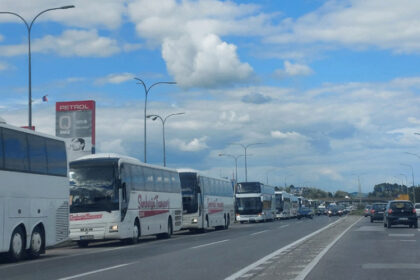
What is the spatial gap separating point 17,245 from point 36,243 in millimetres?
1365

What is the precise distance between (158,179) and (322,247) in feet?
40.4

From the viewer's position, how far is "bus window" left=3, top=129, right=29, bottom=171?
18484 mm

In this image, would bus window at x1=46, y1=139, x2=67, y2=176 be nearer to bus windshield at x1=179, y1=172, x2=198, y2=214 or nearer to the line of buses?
the line of buses

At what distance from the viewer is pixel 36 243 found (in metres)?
20.8

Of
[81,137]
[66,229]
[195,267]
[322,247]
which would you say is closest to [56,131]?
[81,137]

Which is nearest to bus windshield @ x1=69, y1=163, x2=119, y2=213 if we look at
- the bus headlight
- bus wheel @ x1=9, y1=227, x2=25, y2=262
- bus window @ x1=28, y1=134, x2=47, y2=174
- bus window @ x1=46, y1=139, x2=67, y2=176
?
the bus headlight

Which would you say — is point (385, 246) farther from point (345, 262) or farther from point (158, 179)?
point (158, 179)

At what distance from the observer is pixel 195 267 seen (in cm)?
1603

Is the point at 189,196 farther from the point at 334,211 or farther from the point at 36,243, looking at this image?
the point at 334,211

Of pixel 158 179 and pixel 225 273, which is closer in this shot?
pixel 225 273

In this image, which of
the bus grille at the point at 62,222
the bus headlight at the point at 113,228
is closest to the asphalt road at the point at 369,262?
the bus headlight at the point at 113,228

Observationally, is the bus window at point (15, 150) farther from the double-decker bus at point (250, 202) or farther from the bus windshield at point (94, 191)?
the double-decker bus at point (250, 202)

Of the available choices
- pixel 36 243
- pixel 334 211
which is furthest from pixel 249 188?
pixel 36 243

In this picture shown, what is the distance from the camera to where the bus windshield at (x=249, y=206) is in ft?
208
